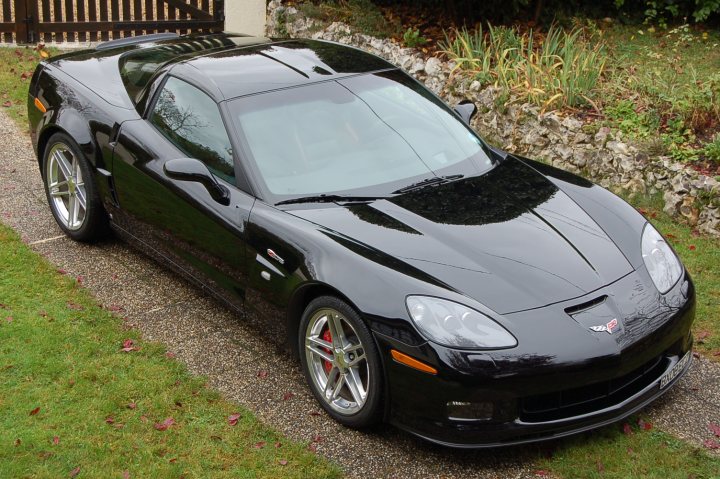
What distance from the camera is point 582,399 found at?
3.95m

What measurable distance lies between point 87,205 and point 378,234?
99.9 inches

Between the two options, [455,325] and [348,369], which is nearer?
[455,325]

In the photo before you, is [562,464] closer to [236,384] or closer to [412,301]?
[412,301]

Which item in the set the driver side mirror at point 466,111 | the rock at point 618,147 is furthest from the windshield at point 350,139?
the rock at point 618,147

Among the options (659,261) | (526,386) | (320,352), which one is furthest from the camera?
(659,261)

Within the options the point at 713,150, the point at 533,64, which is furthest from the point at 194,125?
the point at 533,64

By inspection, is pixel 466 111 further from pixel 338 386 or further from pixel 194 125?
pixel 338 386

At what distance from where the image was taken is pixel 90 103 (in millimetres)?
6004

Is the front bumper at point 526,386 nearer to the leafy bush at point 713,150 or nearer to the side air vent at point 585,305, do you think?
the side air vent at point 585,305

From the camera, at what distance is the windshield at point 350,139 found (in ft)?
15.9

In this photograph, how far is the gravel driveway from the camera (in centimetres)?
414

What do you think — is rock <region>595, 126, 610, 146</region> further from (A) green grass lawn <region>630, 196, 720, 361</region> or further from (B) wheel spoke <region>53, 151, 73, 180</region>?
(B) wheel spoke <region>53, 151, 73, 180</region>

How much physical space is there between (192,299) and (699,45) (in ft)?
22.2

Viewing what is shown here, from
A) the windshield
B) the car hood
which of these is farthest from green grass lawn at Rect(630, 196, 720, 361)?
the windshield
